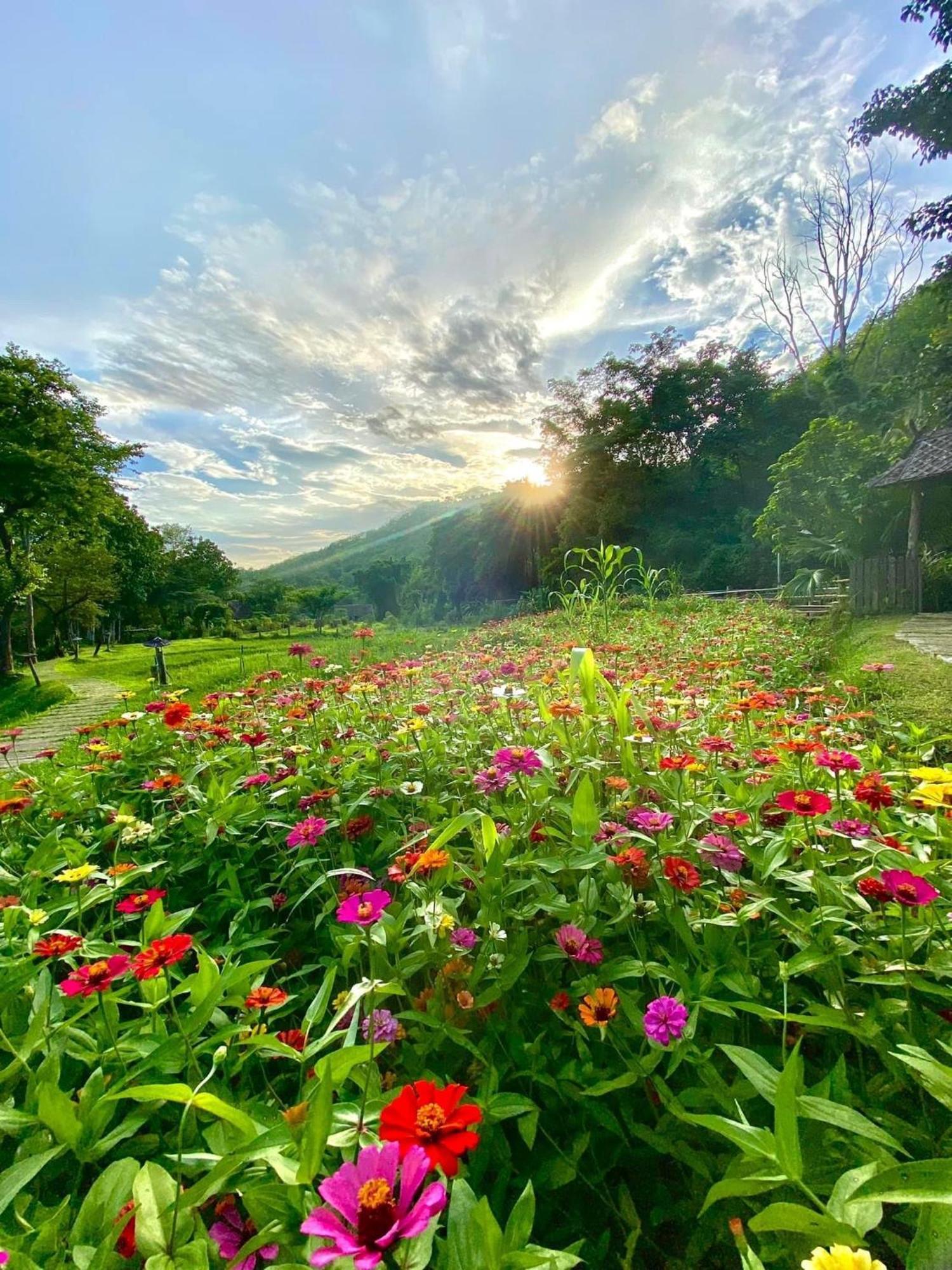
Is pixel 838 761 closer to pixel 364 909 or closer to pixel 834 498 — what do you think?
pixel 364 909

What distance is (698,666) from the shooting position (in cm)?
313

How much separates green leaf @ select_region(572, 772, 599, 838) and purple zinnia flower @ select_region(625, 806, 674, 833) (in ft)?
0.33

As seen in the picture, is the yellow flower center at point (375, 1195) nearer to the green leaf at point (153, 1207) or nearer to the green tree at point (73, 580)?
the green leaf at point (153, 1207)

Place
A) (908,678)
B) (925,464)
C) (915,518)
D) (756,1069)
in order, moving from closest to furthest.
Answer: (756,1069) → (908,678) → (925,464) → (915,518)

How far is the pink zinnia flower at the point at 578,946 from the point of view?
91cm

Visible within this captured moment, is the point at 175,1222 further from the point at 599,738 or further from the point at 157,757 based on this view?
the point at 157,757

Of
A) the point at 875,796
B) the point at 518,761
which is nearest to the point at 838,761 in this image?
the point at 875,796

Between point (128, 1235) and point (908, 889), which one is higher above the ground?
point (908, 889)

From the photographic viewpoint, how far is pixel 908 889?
30.3 inches

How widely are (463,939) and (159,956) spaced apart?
0.47 meters

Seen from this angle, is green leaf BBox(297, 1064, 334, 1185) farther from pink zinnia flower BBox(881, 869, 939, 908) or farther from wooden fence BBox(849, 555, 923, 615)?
wooden fence BBox(849, 555, 923, 615)

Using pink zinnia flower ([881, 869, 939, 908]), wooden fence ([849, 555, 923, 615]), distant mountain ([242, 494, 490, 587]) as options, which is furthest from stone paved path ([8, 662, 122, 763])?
distant mountain ([242, 494, 490, 587])

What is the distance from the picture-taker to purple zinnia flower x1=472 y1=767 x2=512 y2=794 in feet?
4.13

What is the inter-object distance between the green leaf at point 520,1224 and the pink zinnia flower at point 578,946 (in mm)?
363
